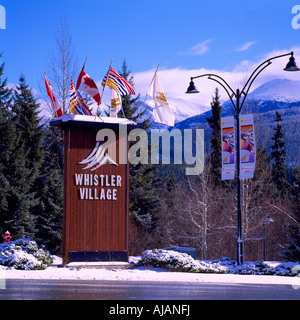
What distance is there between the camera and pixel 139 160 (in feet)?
152

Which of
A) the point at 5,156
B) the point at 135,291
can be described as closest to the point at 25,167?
the point at 5,156

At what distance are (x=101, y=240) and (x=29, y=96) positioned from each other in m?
23.1

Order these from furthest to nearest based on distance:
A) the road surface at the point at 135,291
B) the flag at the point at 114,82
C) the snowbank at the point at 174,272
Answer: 1. the flag at the point at 114,82
2. the snowbank at the point at 174,272
3. the road surface at the point at 135,291

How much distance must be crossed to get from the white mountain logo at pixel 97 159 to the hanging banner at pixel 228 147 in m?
4.89

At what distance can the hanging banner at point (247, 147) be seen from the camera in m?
21.5

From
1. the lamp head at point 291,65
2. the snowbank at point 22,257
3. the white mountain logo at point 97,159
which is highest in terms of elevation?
the lamp head at point 291,65

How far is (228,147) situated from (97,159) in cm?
558

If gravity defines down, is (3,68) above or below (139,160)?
above

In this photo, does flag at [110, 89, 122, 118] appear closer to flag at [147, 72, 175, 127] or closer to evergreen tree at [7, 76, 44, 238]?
flag at [147, 72, 175, 127]

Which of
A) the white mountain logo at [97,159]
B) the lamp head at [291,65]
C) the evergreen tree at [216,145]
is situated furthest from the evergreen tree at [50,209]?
the lamp head at [291,65]

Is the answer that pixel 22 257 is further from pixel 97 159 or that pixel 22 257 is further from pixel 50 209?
pixel 50 209

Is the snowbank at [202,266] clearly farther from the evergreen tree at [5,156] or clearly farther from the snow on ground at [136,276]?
the evergreen tree at [5,156]
